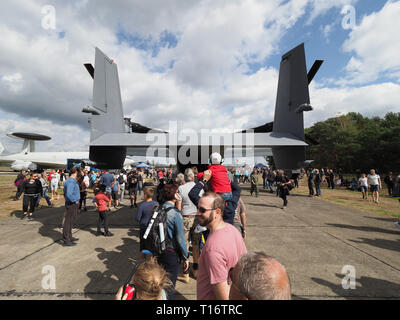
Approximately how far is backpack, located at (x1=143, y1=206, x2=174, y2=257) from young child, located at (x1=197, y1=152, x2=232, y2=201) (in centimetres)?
117

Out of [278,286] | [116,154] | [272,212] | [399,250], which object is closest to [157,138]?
[116,154]

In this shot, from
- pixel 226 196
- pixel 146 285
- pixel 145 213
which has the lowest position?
pixel 146 285

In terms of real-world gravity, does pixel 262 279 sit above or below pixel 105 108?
below

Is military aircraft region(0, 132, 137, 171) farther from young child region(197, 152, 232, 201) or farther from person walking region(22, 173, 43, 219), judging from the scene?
young child region(197, 152, 232, 201)

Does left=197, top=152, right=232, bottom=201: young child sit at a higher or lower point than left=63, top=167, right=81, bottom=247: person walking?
higher

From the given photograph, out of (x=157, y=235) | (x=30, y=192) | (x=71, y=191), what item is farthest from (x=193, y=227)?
(x=30, y=192)

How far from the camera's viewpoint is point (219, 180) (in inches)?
127

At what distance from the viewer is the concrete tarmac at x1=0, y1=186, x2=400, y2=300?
287 centimetres

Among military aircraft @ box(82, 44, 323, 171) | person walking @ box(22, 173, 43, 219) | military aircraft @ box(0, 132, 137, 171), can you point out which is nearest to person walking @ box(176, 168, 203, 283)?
military aircraft @ box(82, 44, 323, 171)

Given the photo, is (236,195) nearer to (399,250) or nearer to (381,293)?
(381,293)

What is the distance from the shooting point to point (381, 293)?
9.18 feet

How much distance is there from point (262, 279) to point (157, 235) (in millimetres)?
1570

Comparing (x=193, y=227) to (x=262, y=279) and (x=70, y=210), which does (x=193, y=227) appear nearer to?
(x=262, y=279)
